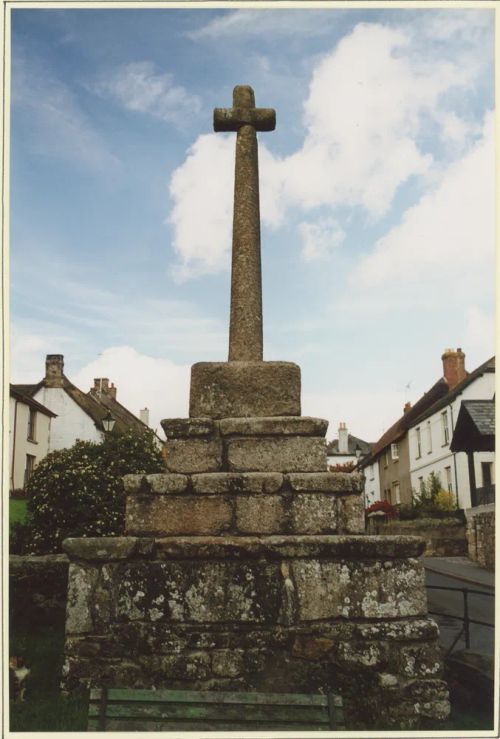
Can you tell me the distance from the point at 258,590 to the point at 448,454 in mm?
27586

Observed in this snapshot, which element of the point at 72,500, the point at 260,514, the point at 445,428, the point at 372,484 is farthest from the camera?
the point at 372,484

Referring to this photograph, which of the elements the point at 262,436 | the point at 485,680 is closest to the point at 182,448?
the point at 262,436

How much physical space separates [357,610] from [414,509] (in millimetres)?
22941

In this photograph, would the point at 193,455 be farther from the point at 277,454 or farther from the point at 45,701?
the point at 45,701

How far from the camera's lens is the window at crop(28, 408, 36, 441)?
31.5m

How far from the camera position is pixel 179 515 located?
16.3 feet

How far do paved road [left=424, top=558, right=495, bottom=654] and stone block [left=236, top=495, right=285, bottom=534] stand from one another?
2.32m

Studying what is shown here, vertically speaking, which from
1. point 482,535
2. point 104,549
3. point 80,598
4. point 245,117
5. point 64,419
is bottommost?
point 482,535

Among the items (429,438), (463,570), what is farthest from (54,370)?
(463,570)

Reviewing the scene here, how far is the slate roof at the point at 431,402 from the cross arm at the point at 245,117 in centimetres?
2072

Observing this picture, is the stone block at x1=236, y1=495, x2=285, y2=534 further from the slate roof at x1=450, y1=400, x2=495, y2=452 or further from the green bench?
the slate roof at x1=450, y1=400, x2=495, y2=452

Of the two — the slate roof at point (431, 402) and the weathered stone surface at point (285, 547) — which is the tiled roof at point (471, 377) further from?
the weathered stone surface at point (285, 547)
